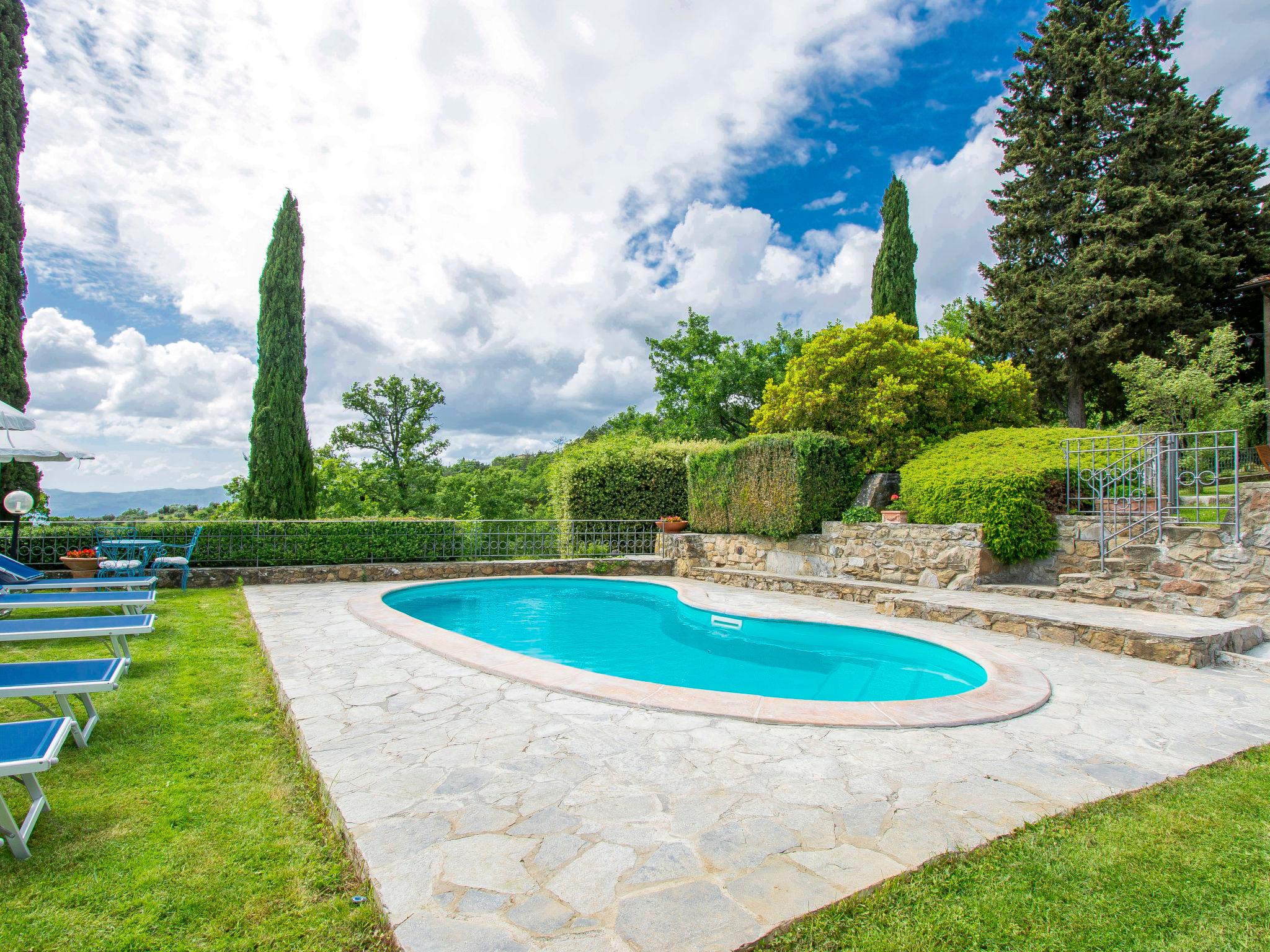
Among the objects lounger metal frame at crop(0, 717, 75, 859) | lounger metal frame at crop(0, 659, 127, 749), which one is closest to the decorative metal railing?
lounger metal frame at crop(0, 717, 75, 859)

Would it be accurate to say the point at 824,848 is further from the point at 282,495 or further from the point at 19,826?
the point at 282,495

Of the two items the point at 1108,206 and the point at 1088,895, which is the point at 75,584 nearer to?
the point at 1088,895

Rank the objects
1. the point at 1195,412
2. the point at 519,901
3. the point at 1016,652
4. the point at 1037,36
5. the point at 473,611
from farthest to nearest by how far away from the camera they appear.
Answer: the point at 1037,36 → the point at 1195,412 → the point at 473,611 → the point at 1016,652 → the point at 519,901

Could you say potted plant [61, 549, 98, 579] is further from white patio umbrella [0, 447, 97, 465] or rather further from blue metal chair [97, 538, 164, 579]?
white patio umbrella [0, 447, 97, 465]

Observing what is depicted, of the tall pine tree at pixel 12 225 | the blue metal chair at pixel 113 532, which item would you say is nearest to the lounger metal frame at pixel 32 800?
the blue metal chair at pixel 113 532

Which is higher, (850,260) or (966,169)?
(966,169)

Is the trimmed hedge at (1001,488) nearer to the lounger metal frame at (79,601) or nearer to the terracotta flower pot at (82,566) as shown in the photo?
the lounger metal frame at (79,601)

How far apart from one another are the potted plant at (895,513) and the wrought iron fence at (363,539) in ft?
17.8

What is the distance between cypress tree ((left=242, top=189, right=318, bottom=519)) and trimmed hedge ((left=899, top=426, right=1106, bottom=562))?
1352 cm

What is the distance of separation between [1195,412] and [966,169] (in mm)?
10476

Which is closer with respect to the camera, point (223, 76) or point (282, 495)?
point (223, 76)

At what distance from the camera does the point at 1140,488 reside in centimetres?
802

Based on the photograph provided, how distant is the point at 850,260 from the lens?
20.8 metres

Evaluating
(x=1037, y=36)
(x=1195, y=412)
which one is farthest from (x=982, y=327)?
(x=1037, y=36)
